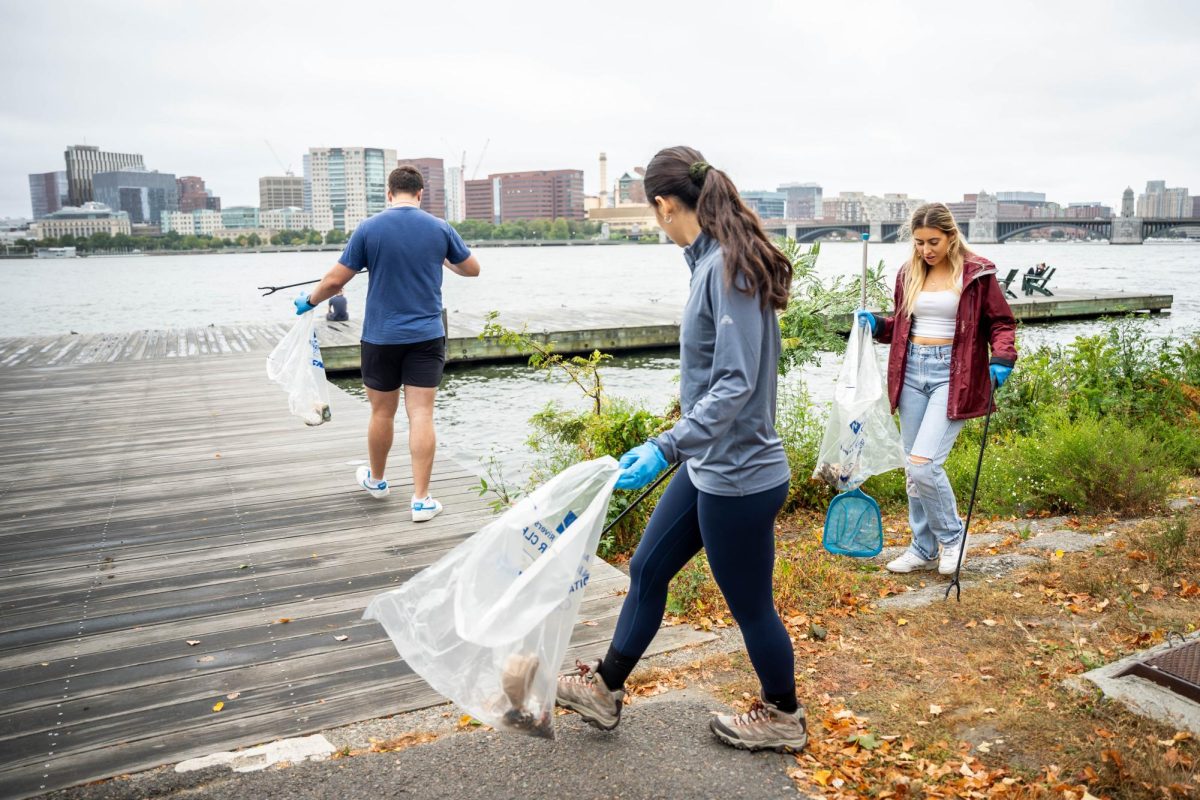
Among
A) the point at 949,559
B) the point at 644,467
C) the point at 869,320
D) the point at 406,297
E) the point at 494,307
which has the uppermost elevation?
the point at 406,297

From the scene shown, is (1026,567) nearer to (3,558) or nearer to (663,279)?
(3,558)

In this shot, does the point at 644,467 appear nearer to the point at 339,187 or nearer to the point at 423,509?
the point at 423,509

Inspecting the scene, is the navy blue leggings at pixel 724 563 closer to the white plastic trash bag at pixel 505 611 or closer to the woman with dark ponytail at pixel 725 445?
the woman with dark ponytail at pixel 725 445

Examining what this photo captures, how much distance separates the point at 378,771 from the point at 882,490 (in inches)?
176

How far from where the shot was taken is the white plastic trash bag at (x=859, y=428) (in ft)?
13.4

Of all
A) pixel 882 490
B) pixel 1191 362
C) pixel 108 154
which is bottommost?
pixel 882 490

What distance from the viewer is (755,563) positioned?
2436 mm

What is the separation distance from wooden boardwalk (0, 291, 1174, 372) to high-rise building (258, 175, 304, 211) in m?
115

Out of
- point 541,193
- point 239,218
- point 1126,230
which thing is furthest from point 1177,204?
point 239,218

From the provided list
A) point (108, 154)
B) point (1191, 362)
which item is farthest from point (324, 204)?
point (1191, 362)

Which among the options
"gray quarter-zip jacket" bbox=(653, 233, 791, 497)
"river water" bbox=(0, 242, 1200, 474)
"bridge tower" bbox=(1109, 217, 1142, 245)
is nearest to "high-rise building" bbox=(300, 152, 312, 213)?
"river water" bbox=(0, 242, 1200, 474)

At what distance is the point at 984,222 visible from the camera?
74.9 m

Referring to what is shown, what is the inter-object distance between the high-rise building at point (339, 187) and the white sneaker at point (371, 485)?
89.3 m

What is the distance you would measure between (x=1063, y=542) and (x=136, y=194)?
131 m
